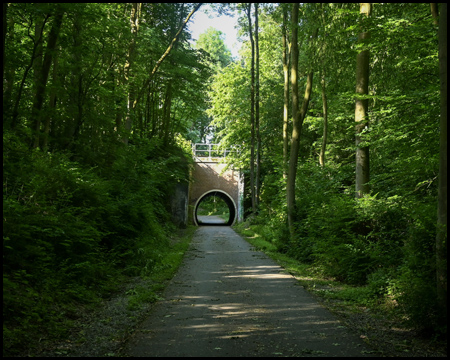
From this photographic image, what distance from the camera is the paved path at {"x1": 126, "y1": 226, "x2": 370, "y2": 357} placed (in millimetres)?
4539

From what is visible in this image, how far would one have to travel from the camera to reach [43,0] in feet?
25.2

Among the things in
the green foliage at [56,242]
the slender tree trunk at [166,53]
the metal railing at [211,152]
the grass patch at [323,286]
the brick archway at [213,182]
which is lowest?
the grass patch at [323,286]

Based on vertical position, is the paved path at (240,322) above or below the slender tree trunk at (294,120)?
below

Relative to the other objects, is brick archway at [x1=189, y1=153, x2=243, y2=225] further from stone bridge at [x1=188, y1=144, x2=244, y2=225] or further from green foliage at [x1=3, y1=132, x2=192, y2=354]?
green foliage at [x1=3, y1=132, x2=192, y2=354]

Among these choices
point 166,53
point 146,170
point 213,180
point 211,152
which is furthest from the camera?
point 211,152

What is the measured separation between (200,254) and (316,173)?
571cm

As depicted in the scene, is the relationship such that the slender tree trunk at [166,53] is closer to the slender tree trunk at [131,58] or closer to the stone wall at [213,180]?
the slender tree trunk at [131,58]

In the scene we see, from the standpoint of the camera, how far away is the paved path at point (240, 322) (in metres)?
4.54

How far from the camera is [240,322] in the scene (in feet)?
18.4

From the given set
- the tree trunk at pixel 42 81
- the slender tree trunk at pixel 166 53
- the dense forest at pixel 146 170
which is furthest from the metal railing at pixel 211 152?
the tree trunk at pixel 42 81

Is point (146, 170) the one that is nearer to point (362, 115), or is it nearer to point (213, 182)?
point (362, 115)

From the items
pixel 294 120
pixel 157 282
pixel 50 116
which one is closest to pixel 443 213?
pixel 157 282

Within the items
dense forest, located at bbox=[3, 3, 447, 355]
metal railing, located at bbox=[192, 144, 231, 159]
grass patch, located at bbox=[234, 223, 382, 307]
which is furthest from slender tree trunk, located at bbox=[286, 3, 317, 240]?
metal railing, located at bbox=[192, 144, 231, 159]

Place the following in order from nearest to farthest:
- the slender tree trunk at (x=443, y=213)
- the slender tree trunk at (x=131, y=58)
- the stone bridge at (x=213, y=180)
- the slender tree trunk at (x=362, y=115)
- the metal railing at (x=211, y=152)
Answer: the slender tree trunk at (x=443, y=213), the slender tree trunk at (x=362, y=115), the slender tree trunk at (x=131, y=58), the metal railing at (x=211, y=152), the stone bridge at (x=213, y=180)
